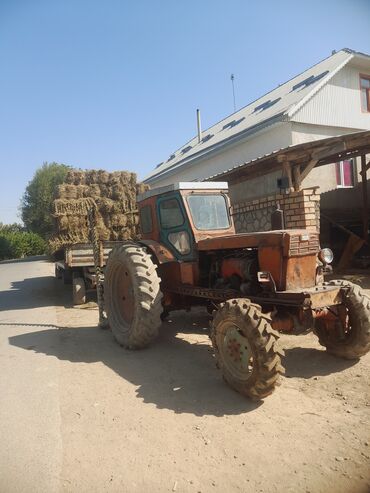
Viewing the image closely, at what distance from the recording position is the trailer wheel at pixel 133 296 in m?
4.63

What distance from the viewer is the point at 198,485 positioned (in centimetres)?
232

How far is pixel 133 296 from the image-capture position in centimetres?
515

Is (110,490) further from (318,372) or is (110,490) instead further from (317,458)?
(318,372)

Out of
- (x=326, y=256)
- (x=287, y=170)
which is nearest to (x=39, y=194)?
(x=287, y=170)

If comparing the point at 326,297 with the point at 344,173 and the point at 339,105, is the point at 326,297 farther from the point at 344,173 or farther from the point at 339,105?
the point at 339,105

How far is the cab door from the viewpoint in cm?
503

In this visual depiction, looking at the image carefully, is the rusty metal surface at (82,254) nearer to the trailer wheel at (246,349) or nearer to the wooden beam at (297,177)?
the wooden beam at (297,177)

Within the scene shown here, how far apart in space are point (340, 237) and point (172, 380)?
998 cm

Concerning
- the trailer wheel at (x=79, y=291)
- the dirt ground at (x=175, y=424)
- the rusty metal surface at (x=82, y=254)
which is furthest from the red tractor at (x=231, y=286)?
the trailer wheel at (x=79, y=291)

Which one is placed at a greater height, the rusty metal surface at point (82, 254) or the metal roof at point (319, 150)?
the metal roof at point (319, 150)

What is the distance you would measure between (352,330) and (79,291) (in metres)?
6.29

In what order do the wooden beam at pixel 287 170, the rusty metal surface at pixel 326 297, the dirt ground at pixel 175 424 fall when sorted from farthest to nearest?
the wooden beam at pixel 287 170 → the rusty metal surface at pixel 326 297 → the dirt ground at pixel 175 424

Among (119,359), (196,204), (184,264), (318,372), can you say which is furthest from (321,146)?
(119,359)

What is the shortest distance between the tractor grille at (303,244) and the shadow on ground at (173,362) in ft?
4.21
